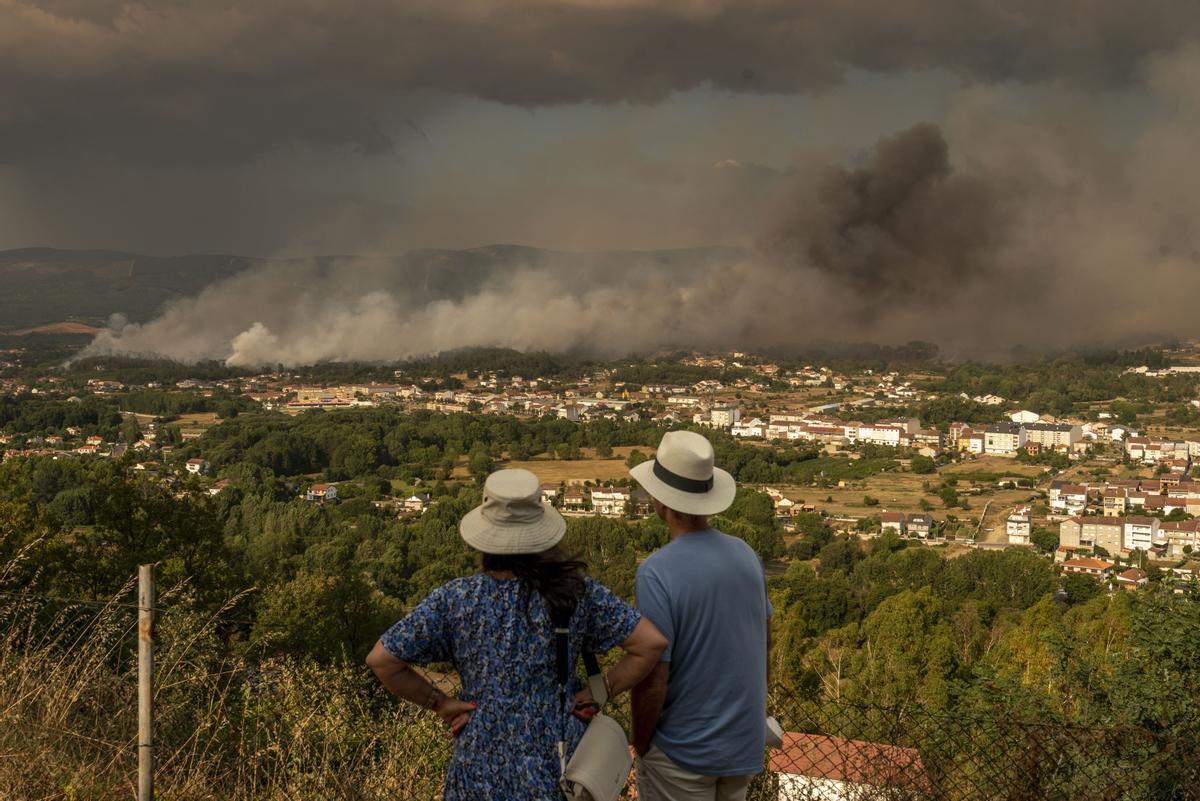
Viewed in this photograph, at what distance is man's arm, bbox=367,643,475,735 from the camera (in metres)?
1.67

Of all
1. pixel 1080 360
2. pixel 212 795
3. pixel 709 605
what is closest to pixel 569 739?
pixel 709 605

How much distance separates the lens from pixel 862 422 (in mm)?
55812

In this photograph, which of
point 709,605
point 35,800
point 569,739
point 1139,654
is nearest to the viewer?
point 569,739

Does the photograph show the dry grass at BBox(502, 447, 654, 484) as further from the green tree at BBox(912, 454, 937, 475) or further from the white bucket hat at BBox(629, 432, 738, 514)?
the white bucket hat at BBox(629, 432, 738, 514)

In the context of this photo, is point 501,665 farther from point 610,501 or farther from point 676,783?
point 610,501

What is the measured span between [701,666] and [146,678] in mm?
1096

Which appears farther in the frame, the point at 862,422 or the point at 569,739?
the point at 862,422

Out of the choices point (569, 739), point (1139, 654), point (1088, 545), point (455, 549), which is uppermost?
point (569, 739)

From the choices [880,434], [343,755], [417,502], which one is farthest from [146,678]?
[880,434]

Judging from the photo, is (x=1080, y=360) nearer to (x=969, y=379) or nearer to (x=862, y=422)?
(x=969, y=379)

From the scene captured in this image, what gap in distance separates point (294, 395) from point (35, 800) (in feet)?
208

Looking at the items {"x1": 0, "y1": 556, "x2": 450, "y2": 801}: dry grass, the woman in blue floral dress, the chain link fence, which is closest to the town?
{"x1": 0, "y1": 556, "x2": 450, "y2": 801}: dry grass

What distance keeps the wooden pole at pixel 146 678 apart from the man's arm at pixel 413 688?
0.52m

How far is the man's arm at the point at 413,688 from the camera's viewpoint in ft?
5.49
